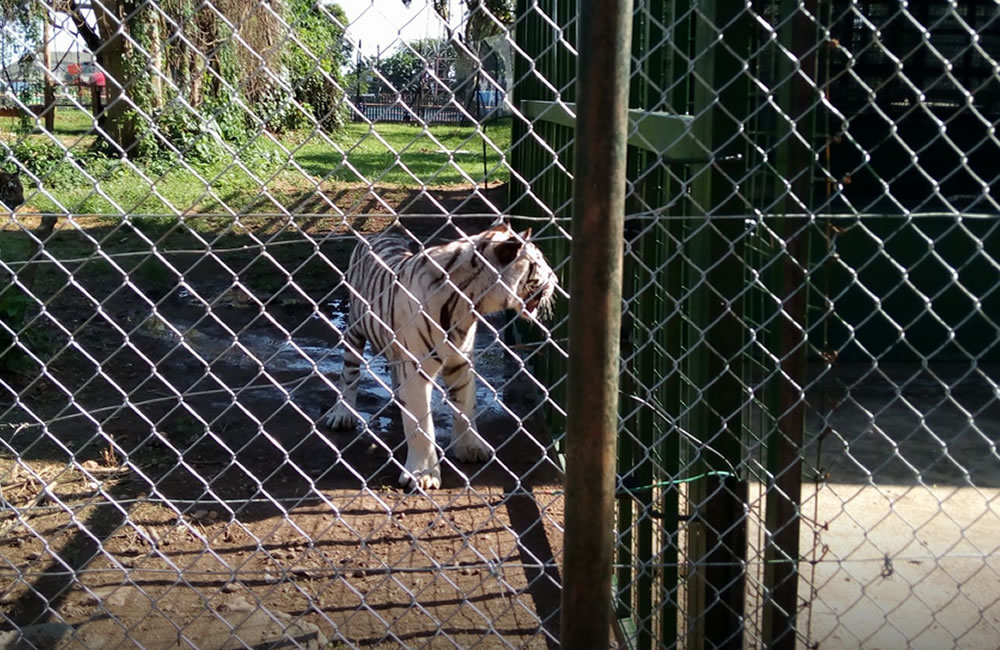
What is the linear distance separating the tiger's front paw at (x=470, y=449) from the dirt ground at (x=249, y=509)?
0.10 metres

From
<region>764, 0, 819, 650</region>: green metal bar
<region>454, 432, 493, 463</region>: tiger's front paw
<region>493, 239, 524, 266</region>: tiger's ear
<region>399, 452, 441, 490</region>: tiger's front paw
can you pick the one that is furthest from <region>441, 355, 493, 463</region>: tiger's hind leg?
<region>764, 0, 819, 650</region>: green metal bar

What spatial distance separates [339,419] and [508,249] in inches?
76.4

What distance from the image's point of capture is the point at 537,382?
9.27ft

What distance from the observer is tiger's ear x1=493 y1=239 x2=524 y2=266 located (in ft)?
14.3

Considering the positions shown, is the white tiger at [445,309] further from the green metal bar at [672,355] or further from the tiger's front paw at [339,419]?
the green metal bar at [672,355]

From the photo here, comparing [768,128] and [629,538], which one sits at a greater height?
[768,128]

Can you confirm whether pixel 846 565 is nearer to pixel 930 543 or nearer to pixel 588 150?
pixel 930 543

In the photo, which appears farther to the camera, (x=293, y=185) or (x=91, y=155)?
(x=293, y=185)

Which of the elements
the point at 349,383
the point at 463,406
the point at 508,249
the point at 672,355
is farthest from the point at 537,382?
the point at 349,383

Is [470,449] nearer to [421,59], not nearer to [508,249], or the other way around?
[508,249]

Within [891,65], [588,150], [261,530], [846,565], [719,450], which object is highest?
[891,65]

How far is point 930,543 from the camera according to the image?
4.25 metres

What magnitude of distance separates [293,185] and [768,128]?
40.2 feet

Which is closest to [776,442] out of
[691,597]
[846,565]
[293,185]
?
[691,597]
